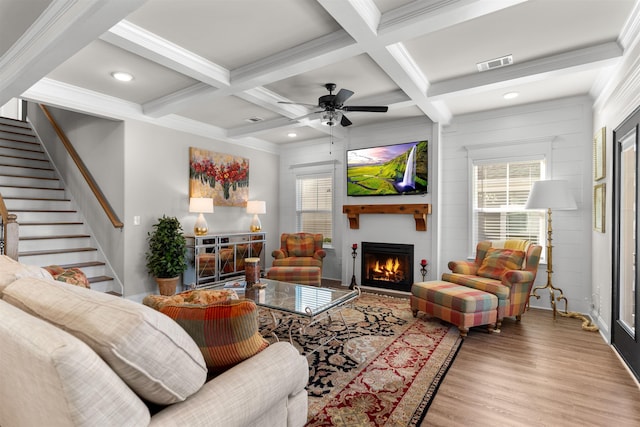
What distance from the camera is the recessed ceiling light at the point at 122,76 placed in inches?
132

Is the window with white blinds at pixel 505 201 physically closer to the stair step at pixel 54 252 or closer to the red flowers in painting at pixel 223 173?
the red flowers in painting at pixel 223 173

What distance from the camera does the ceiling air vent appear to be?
3134 millimetres

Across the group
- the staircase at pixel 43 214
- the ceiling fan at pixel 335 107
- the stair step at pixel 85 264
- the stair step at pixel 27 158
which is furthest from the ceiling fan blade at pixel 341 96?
the stair step at pixel 27 158

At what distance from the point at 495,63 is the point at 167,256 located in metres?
4.35

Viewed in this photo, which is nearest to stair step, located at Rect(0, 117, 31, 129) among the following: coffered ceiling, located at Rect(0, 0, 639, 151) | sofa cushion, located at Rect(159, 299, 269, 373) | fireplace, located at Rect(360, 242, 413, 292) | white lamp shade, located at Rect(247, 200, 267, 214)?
coffered ceiling, located at Rect(0, 0, 639, 151)

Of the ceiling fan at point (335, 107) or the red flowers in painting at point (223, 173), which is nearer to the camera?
the ceiling fan at point (335, 107)

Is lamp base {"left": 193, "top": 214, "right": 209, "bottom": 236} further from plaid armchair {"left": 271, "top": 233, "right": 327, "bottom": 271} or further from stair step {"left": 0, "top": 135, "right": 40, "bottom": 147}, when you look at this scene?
stair step {"left": 0, "top": 135, "right": 40, "bottom": 147}

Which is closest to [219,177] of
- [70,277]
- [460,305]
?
[70,277]

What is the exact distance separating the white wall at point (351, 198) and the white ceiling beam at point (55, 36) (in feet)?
12.8

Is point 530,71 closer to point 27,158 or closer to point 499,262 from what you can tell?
point 499,262

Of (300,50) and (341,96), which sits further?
(341,96)

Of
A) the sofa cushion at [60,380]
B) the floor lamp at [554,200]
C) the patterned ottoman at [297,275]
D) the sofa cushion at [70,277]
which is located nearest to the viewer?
the sofa cushion at [60,380]

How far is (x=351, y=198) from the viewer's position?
5.59 metres

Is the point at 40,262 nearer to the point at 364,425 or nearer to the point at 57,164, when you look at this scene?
the point at 57,164
